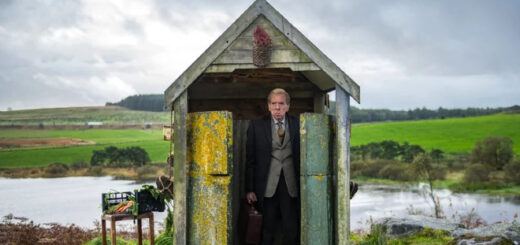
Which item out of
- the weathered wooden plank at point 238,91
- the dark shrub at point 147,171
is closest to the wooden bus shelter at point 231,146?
the weathered wooden plank at point 238,91

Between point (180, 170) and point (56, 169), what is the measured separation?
1703 cm

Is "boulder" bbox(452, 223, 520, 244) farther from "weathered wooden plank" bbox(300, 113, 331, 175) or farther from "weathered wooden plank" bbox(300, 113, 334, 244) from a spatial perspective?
"weathered wooden plank" bbox(300, 113, 331, 175)

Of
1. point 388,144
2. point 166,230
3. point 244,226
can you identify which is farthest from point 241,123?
point 388,144

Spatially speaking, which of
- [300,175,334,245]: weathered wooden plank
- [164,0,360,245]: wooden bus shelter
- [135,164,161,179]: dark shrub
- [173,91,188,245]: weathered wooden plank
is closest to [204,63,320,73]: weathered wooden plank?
[164,0,360,245]: wooden bus shelter

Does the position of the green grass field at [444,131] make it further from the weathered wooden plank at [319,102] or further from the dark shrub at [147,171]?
the weathered wooden plank at [319,102]

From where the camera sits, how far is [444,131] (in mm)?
34188

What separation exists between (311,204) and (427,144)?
27269 mm

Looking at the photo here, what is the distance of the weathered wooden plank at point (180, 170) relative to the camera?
548 centimetres

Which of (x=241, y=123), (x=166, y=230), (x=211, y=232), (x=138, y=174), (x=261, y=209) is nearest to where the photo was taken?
(x=211, y=232)

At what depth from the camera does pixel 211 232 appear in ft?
18.0

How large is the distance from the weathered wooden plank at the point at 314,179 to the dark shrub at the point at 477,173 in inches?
654

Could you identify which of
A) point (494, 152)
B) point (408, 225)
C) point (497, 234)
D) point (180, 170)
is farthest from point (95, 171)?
point (494, 152)

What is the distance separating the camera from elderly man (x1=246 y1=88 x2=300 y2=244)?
5758 millimetres

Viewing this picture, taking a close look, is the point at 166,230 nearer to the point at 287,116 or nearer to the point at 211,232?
the point at 211,232
